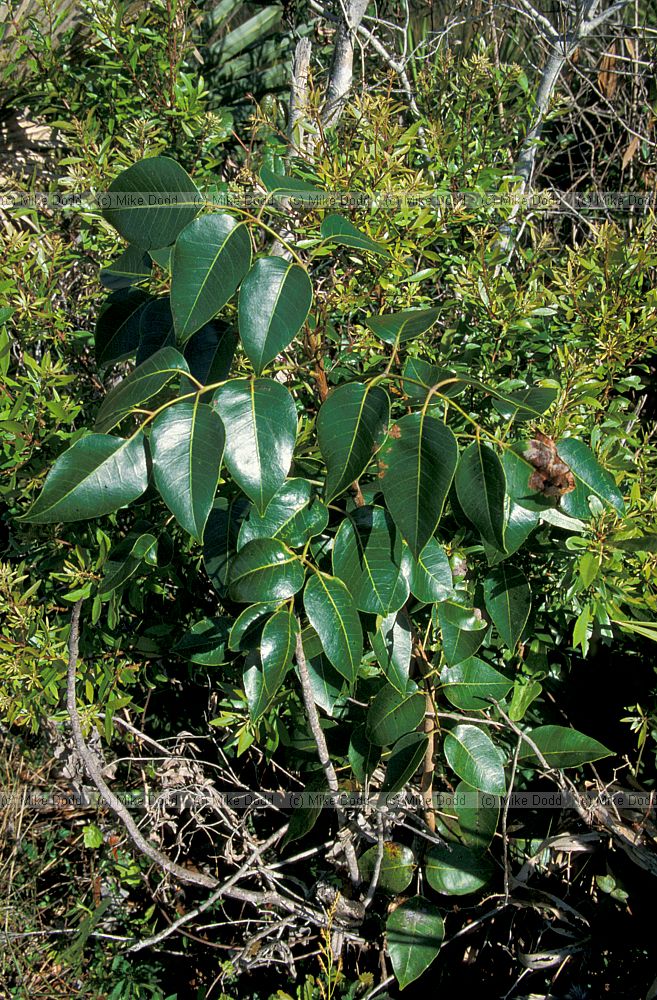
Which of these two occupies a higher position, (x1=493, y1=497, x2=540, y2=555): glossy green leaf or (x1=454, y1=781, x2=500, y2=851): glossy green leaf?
(x1=493, y1=497, x2=540, y2=555): glossy green leaf

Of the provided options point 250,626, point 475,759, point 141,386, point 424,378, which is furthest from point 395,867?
point 141,386

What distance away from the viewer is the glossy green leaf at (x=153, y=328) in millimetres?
1272

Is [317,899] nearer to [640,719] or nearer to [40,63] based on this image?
[640,719]

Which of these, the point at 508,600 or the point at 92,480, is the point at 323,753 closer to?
the point at 508,600

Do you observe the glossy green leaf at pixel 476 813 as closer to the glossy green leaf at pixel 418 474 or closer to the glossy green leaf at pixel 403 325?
the glossy green leaf at pixel 418 474

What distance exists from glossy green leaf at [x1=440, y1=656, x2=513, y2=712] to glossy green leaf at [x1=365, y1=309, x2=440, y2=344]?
68 cm

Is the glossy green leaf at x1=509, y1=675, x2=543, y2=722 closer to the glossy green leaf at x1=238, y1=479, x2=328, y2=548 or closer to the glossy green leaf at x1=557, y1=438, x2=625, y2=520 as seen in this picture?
the glossy green leaf at x1=557, y1=438, x2=625, y2=520

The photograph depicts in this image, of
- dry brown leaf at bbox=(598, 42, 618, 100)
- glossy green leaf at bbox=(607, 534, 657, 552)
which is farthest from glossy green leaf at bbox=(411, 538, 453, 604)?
dry brown leaf at bbox=(598, 42, 618, 100)

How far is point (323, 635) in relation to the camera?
1.21 m

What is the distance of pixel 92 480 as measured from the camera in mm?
1041

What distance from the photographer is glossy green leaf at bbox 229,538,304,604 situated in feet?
3.77

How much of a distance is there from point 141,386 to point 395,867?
1.16 m

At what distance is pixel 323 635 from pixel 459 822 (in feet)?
1.98

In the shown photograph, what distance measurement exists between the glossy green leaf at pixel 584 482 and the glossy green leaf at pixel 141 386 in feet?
1.92
